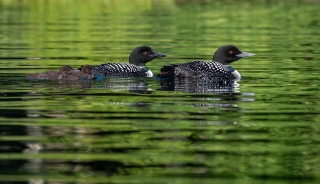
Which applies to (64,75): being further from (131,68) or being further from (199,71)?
(199,71)

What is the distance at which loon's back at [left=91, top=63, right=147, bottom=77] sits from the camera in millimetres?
13664

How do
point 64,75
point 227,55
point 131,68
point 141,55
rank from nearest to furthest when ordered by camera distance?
point 64,75
point 131,68
point 227,55
point 141,55

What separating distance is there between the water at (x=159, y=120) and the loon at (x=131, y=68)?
33 cm

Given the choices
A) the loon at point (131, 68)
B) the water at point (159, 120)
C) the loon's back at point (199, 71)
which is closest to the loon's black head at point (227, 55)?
the water at point (159, 120)

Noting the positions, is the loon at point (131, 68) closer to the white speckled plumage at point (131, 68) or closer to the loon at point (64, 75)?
the white speckled plumage at point (131, 68)

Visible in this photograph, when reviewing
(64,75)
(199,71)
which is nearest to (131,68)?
(199,71)

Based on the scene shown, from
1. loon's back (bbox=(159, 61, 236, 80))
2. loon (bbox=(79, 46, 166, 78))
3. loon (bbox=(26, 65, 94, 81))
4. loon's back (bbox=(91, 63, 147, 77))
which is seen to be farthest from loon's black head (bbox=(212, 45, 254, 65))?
loon (bbox=(26, 65, 94, 81))

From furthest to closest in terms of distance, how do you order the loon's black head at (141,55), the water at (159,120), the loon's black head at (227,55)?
the loon's black head at (141,55)
the loon's black head at (227,55)
the water at (159,120)

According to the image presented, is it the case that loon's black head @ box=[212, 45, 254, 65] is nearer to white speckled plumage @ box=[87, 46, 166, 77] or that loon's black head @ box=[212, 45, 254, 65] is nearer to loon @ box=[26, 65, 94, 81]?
white speckled plumage @ box=[87, 46, 166, 77]

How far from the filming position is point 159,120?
348 inches

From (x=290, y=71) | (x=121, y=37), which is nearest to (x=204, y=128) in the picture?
(x=290, y=71)

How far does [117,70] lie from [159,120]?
5.02 m

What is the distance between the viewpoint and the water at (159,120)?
6465 millimetres

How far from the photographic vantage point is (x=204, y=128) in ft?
27.3
